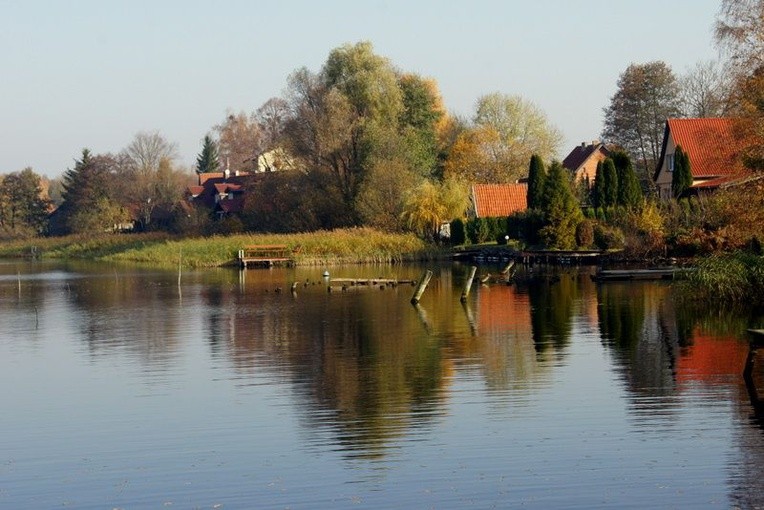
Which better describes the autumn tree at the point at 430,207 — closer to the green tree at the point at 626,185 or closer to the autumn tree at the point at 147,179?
the green tree at the point at 626,185

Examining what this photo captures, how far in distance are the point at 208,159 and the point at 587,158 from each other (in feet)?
169

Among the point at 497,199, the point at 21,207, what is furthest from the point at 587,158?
the point at 21,207

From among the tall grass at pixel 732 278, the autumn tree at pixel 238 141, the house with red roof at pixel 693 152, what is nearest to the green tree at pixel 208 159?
the autumn tree at pixel 238 141

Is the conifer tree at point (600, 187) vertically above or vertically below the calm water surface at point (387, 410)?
above

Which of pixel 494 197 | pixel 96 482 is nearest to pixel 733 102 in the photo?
pixel 96 482

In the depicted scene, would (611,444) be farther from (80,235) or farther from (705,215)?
(80,235)

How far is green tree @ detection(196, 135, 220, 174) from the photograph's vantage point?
12962 centimetres

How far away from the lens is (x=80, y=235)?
93.4 meters

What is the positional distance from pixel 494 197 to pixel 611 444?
2295 inches

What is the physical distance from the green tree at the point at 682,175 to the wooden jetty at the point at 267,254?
21400 millimetres

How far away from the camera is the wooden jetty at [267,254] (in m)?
63.8

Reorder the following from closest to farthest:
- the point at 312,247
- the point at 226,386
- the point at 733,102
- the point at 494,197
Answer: the point at 226,386, the point at 733,102, the point at 312,247, the point at 494,197

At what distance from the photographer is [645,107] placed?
79.1m

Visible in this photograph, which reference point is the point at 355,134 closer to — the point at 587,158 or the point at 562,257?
the point at 562,257
